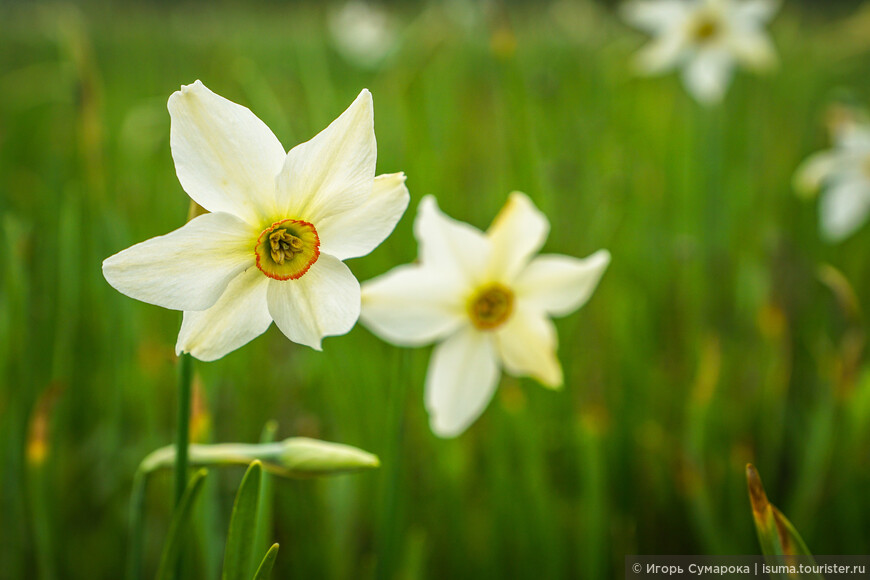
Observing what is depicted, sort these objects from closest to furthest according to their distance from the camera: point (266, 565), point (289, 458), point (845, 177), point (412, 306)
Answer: point (266, 565) < point (289, 458) < point (412, 306) < point (845, 177)

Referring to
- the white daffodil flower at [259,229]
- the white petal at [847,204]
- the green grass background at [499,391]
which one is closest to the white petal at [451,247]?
the green grass background at [499,391]

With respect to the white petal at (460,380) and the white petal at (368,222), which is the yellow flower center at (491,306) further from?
the white petal at (368,222)

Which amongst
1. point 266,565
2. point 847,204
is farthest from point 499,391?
point 847,204

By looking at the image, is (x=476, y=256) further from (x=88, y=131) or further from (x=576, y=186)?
(x=576, y=186)


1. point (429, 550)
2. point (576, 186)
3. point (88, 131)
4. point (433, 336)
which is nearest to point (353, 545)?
point (429, 550)

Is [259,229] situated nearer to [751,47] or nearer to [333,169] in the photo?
[333,169]

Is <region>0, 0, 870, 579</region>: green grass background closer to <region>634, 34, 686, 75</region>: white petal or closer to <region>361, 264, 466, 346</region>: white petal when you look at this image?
<region>361, 264, 466, 346</region>: white petal

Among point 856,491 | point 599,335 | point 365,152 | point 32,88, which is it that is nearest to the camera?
point 365,152

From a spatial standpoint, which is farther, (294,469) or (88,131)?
(88,131)
